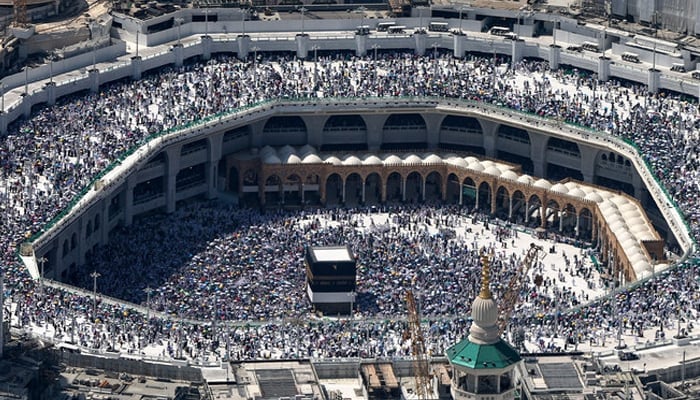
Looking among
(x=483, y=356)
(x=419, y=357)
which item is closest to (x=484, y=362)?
(x=483, y=356)

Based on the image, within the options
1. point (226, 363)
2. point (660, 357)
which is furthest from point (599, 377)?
point (226, 363)

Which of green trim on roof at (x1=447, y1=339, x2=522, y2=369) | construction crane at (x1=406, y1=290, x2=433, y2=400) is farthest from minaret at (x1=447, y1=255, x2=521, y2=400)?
construction crane at (x1=406, y1=290, x2=433, y2=400)

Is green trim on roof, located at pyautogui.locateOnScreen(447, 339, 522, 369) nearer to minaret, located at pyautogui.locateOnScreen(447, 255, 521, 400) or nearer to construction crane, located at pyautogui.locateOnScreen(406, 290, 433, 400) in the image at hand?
minaret, located at pyautogui.locateOnScreen(447, 255, 521, 400)

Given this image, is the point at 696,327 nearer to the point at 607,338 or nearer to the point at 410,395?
the point at 607,338

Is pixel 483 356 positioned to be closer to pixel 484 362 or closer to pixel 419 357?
pixel 484 362

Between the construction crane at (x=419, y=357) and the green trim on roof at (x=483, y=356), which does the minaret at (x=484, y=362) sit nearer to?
the green trim on roof at (x=483, y=356)

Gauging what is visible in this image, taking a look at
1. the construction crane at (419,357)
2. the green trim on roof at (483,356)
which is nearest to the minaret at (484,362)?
the green trim on roof at (483,356)
